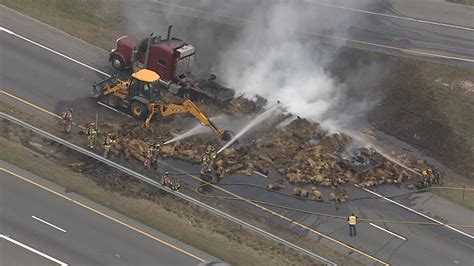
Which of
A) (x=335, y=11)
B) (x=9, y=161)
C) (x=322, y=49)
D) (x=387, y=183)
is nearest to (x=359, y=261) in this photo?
(x=387, y=183)

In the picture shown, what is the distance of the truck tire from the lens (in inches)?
1471

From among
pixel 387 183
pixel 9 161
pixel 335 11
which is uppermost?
pixel 335 11

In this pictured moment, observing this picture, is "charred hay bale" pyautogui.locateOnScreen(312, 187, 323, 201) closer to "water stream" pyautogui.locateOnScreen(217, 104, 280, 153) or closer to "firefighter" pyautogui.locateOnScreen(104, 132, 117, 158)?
"water stream" pyautogui.locateOnScreen(217, 104, 280, 153)

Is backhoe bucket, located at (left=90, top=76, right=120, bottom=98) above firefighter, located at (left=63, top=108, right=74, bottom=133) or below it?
above

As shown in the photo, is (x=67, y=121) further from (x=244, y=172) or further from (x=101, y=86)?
(x=244, y=172)

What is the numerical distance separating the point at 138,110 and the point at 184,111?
101 inches

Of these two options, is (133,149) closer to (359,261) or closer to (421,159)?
(359,261)

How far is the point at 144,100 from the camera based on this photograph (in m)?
32.8

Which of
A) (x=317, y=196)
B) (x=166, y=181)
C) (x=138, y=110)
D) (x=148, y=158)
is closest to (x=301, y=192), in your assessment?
(x=317, y=196)

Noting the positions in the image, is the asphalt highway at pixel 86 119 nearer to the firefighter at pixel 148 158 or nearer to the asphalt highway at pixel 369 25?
the firefighter at pixel 148 158

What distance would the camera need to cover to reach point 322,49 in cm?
4153

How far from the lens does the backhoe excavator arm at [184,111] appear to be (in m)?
32.0

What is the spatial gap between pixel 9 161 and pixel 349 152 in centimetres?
1711

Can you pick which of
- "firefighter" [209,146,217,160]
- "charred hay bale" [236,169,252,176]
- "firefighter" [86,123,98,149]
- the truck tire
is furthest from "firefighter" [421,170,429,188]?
the truck tire
